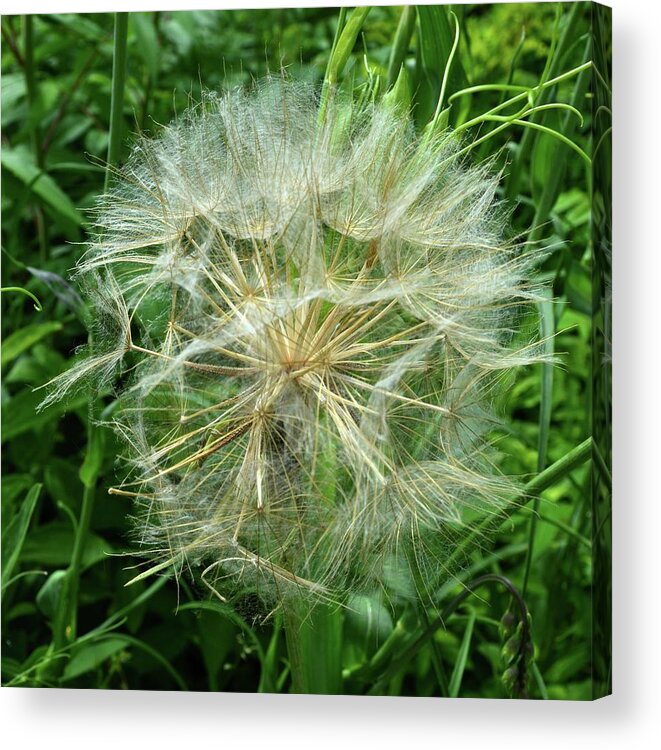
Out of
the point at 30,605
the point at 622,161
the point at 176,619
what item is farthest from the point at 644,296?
the point at 30,605

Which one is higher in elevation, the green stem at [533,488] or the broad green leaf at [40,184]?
the broad green leaf at [40,184]

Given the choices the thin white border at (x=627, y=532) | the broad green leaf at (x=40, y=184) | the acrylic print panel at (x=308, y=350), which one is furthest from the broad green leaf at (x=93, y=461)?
the thin white border at (x=627, y=532)

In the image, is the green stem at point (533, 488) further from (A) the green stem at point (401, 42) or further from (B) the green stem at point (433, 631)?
(A) the green stem at point (401, 42)

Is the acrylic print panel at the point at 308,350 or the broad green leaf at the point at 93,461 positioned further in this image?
the broad green leaf at the point at 93,461

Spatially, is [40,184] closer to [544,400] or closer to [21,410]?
[21,410]

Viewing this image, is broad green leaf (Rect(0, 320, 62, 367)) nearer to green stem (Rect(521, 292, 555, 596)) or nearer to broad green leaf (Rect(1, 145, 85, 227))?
broad green leaf (Rect(1, 145, 85, 227))

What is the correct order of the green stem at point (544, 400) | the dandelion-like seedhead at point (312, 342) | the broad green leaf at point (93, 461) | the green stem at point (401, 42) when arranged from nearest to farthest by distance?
the dandelion-like seedhead at point (312, 342), the green stem at point (544, 400), the green stem at point (401, 42), the broad green leaf at point (93, 461)

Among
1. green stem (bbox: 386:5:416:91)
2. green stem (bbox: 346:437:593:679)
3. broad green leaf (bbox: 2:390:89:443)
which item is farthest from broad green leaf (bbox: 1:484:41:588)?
green stem (bbox: 386:5:416:91)
